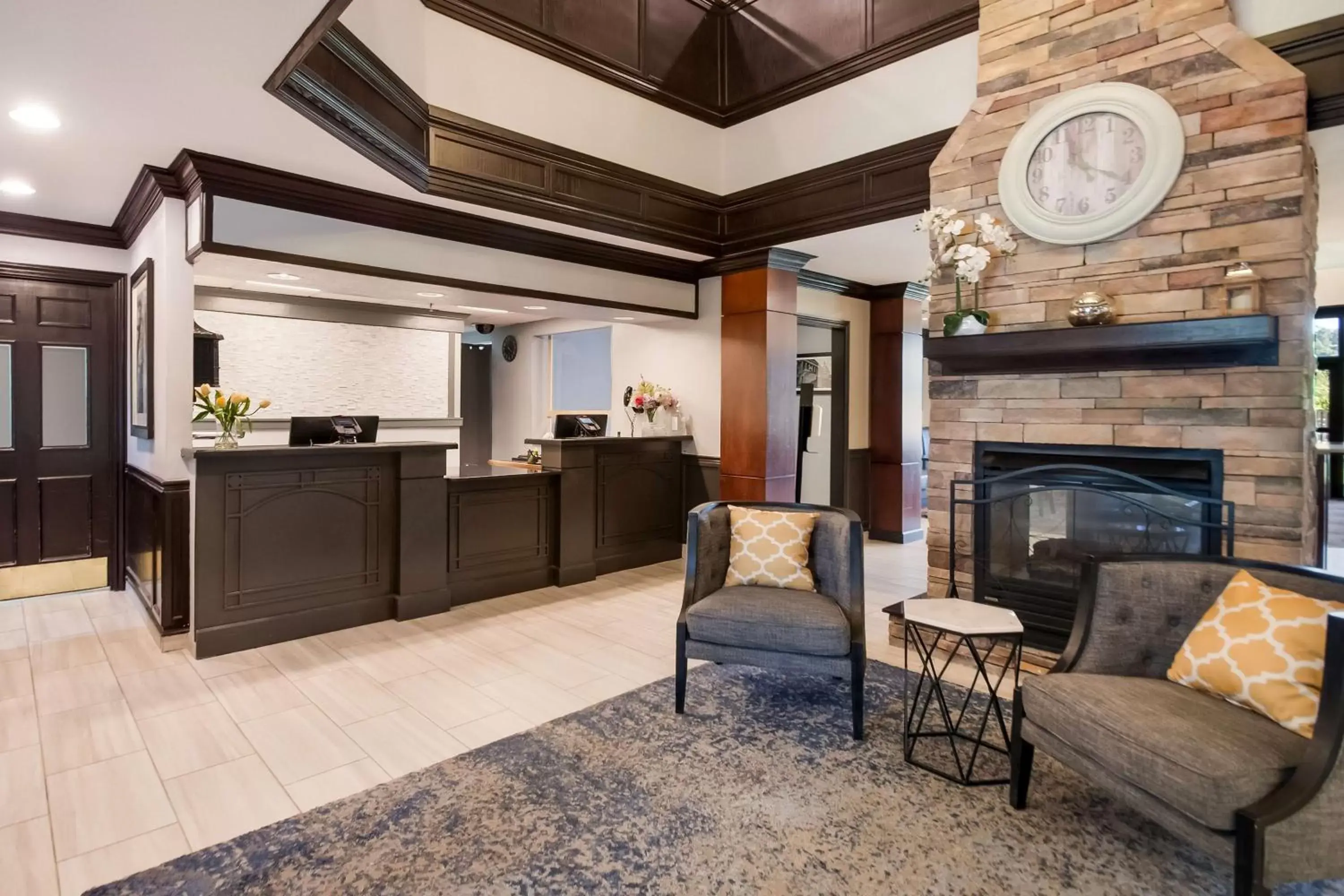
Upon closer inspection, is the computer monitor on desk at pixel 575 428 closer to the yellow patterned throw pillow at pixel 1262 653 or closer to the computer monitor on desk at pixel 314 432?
the computer monitor on desk at pixel 314 432

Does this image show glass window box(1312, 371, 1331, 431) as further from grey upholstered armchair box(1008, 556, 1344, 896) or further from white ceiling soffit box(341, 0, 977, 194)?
grey upholstered armchair box(1008, 556, 1344, 896)

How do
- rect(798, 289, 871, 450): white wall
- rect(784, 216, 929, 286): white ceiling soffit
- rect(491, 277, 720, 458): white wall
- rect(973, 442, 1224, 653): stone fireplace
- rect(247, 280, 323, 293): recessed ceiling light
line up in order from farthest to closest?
1. rect(798, 289, 871, 450): white wall
2. rect(491, 277, 720, 458): white wall
3. rect(784, 216, 929, 286): white ceiling soffit
4. rect(247, 280, 323, 293): recessed ceiling light
5. rect(973, 442, 1224, 653): stone fireplace

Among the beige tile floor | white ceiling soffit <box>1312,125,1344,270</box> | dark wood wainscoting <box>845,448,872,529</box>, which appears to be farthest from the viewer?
dark wood wainscoting <box>845,448,872,529</box>

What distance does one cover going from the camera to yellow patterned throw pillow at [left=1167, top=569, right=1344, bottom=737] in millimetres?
1827

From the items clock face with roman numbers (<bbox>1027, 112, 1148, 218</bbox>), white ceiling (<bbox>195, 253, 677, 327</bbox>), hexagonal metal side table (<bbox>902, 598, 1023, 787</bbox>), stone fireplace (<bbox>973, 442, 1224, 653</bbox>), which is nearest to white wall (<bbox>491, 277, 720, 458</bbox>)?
white ceiling (<bbox>195, 253, 677, 327</bbox>)

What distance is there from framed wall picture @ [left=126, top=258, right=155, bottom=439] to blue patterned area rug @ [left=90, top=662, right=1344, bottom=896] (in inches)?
120

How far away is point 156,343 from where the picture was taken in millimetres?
3904

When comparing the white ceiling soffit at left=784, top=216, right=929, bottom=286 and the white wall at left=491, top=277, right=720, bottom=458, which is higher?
the white ceiling soffit at left=784, top=216, right=929, bottom=286

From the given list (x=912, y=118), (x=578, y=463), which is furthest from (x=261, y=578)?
(x=912, y=118)

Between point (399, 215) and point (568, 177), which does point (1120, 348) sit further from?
point (399, 215)

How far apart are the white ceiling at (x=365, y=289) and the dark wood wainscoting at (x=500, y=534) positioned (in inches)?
53.4

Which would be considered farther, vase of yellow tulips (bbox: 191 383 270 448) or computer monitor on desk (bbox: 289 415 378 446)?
computer monitor on desk (bbox: 289 415 378 446)

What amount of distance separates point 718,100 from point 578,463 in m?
2.94

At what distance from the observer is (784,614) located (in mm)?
2824
